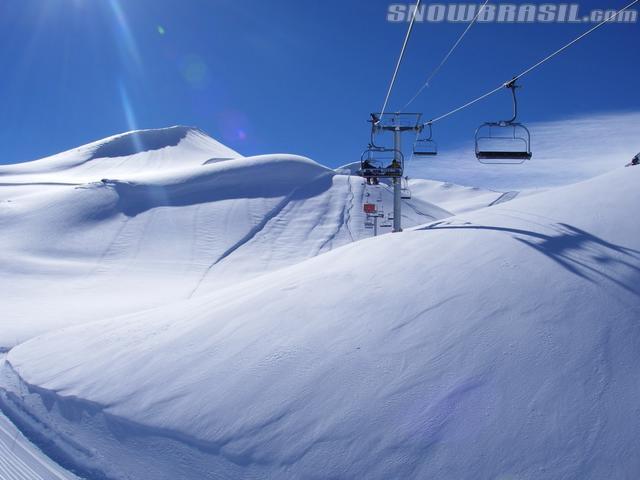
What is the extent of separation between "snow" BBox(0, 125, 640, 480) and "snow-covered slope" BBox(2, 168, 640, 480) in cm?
2

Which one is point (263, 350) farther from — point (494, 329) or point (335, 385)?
point (494, 329)

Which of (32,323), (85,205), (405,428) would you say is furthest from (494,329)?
(85,205)

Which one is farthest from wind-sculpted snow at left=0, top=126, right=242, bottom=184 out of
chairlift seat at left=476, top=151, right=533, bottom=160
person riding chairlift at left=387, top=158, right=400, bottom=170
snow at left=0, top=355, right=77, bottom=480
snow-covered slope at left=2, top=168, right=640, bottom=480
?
snow at left=0, top=355, right=77, bottom=480

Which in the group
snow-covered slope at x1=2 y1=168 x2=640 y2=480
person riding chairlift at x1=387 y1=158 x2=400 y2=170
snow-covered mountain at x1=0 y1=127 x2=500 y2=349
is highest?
person riding chairlift at x1=387 y1=158 x2=400 y2=170

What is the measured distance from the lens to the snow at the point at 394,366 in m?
4.43

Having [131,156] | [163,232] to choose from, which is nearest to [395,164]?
[163,232]

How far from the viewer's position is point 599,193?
9383 millimetres

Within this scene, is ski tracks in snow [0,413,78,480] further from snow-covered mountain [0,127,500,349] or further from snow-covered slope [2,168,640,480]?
snow-covered mountain [0,127,500,349]

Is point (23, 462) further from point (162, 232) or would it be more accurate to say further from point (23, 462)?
point (162, 232)

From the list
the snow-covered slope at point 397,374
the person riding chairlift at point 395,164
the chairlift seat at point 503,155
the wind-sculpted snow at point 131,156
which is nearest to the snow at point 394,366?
the snow-covered slope at point 397,374

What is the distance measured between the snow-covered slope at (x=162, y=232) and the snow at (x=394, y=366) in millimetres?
5368

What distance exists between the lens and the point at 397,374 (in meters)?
5.38

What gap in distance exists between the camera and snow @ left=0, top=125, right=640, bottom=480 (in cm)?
443

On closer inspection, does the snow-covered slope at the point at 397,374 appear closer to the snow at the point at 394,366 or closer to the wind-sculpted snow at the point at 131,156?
the snow at the point at 394,366
